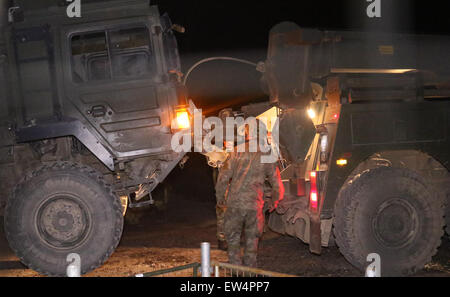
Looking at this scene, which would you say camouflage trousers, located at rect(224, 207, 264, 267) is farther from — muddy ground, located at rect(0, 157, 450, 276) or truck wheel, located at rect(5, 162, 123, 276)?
truck wheel, located at rect(5, 162, 123, 276)

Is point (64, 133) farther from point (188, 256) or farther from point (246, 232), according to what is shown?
point (188, 256)

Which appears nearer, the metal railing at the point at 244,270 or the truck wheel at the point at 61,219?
the metal railing at the point at 244,270

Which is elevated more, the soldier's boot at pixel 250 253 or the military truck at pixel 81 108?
the military truck at pixel 81 108

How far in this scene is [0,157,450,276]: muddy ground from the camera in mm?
6500

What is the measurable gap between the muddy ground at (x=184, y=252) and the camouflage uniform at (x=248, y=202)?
89 centimetres

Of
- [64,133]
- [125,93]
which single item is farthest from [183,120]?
[64,133]

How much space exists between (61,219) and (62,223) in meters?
0.05

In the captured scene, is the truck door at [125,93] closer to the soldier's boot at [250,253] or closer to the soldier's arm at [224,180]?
the soldier's arm at [224,180]

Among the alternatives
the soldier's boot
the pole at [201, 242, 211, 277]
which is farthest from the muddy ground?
the pole at [201, 242, 211, 277]

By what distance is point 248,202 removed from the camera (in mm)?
5766

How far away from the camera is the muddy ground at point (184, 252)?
21.3ft

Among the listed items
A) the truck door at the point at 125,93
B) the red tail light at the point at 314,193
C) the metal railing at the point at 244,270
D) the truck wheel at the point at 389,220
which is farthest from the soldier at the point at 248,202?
the metal railing at the point at 244,270
